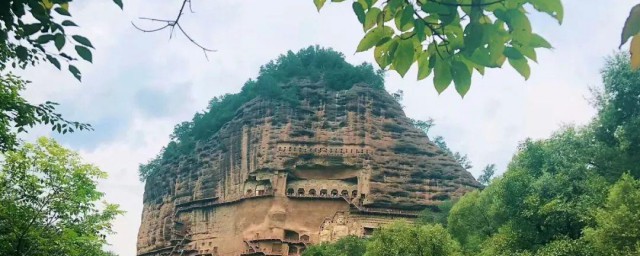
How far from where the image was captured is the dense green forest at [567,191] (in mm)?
16000

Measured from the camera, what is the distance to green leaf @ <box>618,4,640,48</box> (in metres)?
1.51

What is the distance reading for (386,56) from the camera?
2.25m

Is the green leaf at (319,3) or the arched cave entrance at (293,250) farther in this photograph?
the arched cave entrance at (293,250)

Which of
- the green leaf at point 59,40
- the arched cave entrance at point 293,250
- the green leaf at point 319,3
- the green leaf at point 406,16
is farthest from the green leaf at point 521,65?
the arched cave entrance at point 293,250

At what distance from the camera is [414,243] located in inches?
684

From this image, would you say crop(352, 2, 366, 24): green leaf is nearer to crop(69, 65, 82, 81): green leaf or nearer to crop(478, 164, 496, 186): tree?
crop(69, 65, 82, 81): green leaf

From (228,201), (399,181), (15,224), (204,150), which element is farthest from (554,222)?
(204,150)

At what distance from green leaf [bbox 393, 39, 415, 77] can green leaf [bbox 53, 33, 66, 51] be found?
1.33 metres

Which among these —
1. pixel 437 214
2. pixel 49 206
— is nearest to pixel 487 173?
pixel 437 214

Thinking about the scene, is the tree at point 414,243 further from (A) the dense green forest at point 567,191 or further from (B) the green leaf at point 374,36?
(B) the green leaf at point 374,36

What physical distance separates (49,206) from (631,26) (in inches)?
380

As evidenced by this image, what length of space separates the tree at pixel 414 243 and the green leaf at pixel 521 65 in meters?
15.5

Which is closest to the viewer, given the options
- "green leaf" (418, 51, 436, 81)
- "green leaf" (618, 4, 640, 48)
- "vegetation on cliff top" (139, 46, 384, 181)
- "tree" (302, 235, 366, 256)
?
"green leaf" (618, 4, 640, 48)

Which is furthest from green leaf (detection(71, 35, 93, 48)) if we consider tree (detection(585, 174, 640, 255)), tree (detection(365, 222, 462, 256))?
tree (detection(365, 222, 462, 256))
